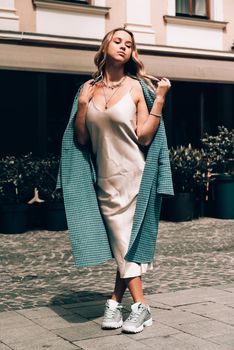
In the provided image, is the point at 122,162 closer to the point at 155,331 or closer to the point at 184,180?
the point at 155,331

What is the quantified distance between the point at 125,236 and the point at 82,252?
12.2 inches

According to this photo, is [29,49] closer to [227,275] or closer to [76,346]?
[227,275]

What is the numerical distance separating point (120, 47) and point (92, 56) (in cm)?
651

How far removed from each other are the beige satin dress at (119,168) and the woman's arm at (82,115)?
34 mm

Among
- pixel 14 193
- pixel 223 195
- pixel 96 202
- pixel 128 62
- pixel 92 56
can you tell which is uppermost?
pixel 92 56

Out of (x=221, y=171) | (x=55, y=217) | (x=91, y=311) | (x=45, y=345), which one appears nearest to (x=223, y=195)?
(x=221, y=171)

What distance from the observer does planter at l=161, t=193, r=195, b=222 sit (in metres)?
12.0

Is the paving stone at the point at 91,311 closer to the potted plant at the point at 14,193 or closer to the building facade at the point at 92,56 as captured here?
the potted plant at the point at 14,193

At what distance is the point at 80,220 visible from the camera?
4.71m

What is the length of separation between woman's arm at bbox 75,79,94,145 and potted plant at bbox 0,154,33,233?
6.01 m

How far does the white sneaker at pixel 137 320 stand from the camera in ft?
14.8

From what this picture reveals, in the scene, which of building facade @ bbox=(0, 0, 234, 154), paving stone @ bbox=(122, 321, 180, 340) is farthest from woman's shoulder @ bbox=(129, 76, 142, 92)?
building facade @ bbox=(0, 0, 234, 154)

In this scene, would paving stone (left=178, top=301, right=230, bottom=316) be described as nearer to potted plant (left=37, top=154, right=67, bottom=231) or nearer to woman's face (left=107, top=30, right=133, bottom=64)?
woman's face (left=107, top=30, right=133, bottom=64)

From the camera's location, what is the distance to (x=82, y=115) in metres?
4.71
